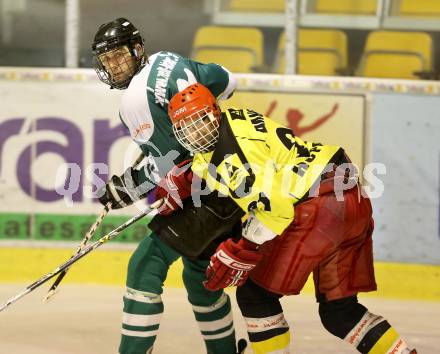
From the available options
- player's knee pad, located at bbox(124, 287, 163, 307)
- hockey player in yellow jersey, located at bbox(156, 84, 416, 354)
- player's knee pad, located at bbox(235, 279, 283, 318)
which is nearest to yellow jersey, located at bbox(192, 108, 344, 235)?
hockey player in yellow jersey, located at bbox(156, 84, 416, 354)

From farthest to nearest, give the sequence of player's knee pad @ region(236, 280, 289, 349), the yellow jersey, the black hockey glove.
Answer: the black hockey glove
player's knee pad @ region(236, 280, 289, 349)
the yellow jersey

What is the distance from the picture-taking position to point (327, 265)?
327cm

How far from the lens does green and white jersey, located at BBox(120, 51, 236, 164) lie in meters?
3.59

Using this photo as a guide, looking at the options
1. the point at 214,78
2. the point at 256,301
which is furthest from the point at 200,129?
the point at 214,78

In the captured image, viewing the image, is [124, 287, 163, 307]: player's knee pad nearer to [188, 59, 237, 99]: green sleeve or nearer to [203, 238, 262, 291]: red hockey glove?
[203, 238, 262, 291]: red hockey glove

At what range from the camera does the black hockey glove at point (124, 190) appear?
12.3 ft

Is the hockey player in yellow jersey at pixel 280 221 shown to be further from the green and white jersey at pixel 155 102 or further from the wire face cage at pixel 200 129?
the green and white jersey at pixel 155 102

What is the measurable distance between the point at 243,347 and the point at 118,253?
1.63 m

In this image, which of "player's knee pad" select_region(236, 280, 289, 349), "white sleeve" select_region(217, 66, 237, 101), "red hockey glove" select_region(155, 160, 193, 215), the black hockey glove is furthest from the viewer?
"white sleeve" select_region(217, 66, 237, 101)

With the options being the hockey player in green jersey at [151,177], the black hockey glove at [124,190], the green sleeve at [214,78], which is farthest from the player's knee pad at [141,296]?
the green sleeve at [214,78]

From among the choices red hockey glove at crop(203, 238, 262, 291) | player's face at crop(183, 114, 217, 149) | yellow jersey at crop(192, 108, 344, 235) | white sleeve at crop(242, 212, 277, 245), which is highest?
player's face at crop(183, 114, 217, 149)

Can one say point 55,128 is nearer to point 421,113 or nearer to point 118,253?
point 118,253

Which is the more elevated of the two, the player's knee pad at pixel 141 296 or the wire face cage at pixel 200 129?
the wire face cage at pixel 200 129

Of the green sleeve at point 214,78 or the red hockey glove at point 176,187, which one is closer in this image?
the red hockey glove at point 176,187
